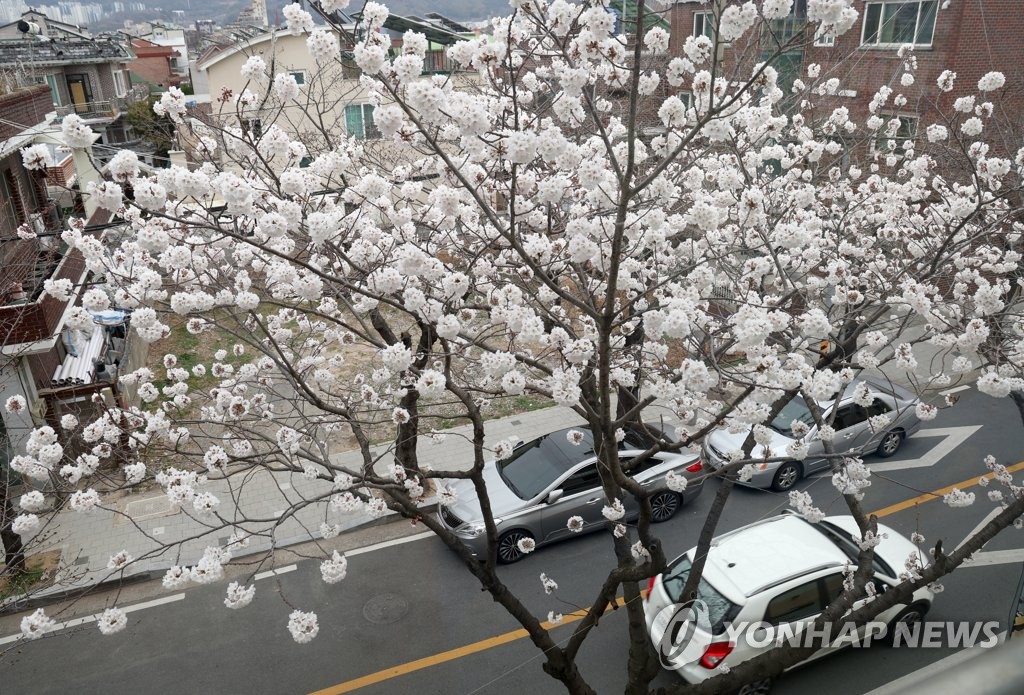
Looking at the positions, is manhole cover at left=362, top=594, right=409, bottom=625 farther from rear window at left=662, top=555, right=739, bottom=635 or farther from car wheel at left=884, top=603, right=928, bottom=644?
car wheel at left=884, top=603, right=928, bottom=644

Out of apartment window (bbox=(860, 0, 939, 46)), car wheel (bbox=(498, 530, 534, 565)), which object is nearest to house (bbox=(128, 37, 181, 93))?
apartment window (bbox=(860, 0, 939, 46))

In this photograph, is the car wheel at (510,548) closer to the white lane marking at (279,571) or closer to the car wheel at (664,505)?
the car wheel at (664,505)

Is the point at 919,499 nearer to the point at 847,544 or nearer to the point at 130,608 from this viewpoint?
the point at 847,544

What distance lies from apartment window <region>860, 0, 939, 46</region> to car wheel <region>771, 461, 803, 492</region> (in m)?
9.34

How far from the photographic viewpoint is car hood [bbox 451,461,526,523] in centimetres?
864

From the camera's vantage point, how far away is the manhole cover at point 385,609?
7.92 m

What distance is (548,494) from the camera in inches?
344

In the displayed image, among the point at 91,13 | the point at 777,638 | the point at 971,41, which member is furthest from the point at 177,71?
the point at 777,638

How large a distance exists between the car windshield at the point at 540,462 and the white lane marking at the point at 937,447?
469 cm

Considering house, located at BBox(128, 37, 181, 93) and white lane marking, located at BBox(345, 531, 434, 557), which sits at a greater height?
house, located at BBox(128, 37, 181, 93)

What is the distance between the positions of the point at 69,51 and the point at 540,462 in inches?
1371

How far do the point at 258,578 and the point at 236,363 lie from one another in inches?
279

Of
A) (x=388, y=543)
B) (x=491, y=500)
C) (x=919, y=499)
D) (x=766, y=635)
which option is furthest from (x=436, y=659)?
(x=919, y=499)

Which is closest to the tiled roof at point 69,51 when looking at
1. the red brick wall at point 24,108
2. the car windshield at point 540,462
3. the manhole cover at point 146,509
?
the red brick wall at point 24,108
